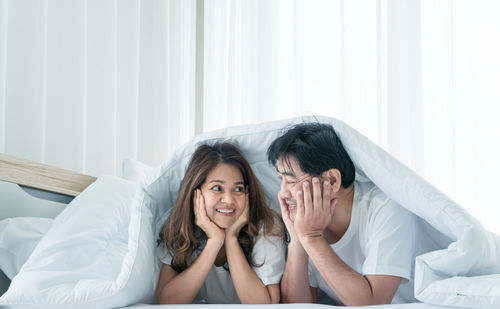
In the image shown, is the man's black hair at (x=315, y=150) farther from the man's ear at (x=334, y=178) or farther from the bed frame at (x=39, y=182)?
the bed frame at (x=39, y=182)

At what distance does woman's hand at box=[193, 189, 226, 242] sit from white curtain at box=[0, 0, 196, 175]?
71cm

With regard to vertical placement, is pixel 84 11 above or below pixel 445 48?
above

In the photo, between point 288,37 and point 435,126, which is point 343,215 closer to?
point 435,126

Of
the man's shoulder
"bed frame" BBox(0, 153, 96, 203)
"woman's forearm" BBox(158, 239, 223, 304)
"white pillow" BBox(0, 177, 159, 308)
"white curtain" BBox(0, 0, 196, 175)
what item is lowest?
"woman's forearm" BBox(158, 239, 223, 304)

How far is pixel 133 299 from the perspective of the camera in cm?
99

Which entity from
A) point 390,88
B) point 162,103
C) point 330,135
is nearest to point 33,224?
point 330,135

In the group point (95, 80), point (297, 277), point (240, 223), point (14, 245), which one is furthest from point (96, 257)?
point (95, 80)

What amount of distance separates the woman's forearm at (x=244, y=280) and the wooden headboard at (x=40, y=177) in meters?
0.60

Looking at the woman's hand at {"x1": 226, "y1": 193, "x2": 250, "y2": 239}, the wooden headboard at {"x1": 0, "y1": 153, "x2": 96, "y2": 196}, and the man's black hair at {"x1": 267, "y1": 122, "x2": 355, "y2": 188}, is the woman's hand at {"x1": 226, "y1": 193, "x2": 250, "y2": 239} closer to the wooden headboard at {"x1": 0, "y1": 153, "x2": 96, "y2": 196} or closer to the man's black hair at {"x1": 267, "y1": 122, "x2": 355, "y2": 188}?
the man's black hair at {"x1": 267, "y1": 122, "x2": 355, "y2": 188}

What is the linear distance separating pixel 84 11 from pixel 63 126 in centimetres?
46

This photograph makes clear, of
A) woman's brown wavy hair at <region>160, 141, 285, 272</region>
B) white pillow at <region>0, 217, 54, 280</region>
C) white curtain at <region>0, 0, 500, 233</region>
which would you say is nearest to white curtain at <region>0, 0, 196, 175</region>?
white curtain at <region>0, 0, 500, 233</region>

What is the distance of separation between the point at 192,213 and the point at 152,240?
5.6 inches

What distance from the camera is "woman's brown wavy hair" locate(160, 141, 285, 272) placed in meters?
1.21

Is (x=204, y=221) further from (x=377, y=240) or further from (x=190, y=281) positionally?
(x=377, y=240)
